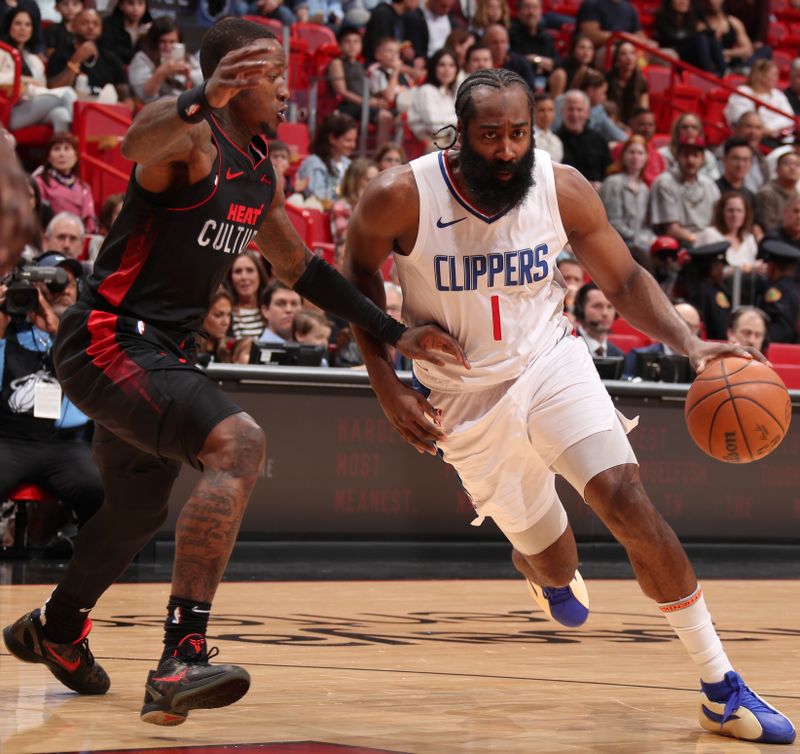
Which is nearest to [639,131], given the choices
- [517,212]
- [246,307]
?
[246,307]

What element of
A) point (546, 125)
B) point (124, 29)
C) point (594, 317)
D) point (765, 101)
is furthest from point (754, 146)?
point (124, 29)

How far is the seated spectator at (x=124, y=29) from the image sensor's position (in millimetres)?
13453

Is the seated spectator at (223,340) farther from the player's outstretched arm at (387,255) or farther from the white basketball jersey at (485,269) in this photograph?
the white basketball jersey at (485,269)

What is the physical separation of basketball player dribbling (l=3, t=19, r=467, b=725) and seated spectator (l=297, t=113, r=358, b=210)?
8.48 m

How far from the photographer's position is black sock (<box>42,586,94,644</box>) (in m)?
4.82

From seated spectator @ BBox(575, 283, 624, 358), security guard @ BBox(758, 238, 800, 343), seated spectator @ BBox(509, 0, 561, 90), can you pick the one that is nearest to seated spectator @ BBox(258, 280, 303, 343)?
seated spectator @ BBox(575, 283, 624, 358)

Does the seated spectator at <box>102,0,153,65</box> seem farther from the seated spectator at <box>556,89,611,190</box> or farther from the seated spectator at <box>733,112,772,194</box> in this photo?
the seated spectator at <box>733,112,772,194</box>

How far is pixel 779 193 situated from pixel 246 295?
22.3ft

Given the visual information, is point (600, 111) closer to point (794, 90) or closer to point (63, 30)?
point (794, 90)

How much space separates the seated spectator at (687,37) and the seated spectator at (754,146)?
2.59 m

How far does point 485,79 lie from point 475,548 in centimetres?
586

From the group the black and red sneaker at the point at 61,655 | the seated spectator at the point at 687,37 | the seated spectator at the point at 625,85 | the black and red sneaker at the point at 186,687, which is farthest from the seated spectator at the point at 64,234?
the seated spectator at the point at 687,37

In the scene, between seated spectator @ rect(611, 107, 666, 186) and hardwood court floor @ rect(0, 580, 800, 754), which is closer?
hardwood court floor @ rect(0, 580, 800, 754)

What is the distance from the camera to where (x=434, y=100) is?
1424 centimetres
